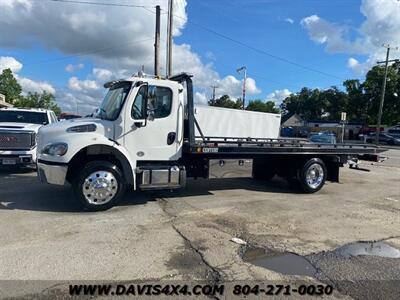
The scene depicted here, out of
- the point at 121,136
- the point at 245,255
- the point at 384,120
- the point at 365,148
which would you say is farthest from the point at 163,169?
the point at 384,120

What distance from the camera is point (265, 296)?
4.10m

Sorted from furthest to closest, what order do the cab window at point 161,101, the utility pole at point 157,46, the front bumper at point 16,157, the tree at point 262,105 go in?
the tree at point 262,105 → the utility pole at point 157,46 → the front bumper at point 16,157 → the cab window at point 161,101

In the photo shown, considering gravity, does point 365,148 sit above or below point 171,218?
above

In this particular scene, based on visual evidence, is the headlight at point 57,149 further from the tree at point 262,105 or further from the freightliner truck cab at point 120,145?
the tree at point 262,105

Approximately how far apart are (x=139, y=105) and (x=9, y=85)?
8866 centimetres

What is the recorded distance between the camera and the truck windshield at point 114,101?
768 centimetres

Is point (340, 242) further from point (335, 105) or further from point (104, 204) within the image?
point (335, 105)

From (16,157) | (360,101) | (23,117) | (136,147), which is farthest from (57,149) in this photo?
(360,101)

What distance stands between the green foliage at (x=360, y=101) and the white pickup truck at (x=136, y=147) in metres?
58.8

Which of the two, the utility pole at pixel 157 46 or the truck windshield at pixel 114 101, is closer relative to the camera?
the truck windshield at pixel 114 101

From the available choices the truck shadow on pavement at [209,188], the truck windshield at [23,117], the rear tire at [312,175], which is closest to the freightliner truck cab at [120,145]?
the truck shadow on pavement at [209,188]

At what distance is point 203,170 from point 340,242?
3.65m

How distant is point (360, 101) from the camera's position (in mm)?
71812

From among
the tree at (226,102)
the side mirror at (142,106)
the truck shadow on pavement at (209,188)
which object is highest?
the tree at (226,102)
